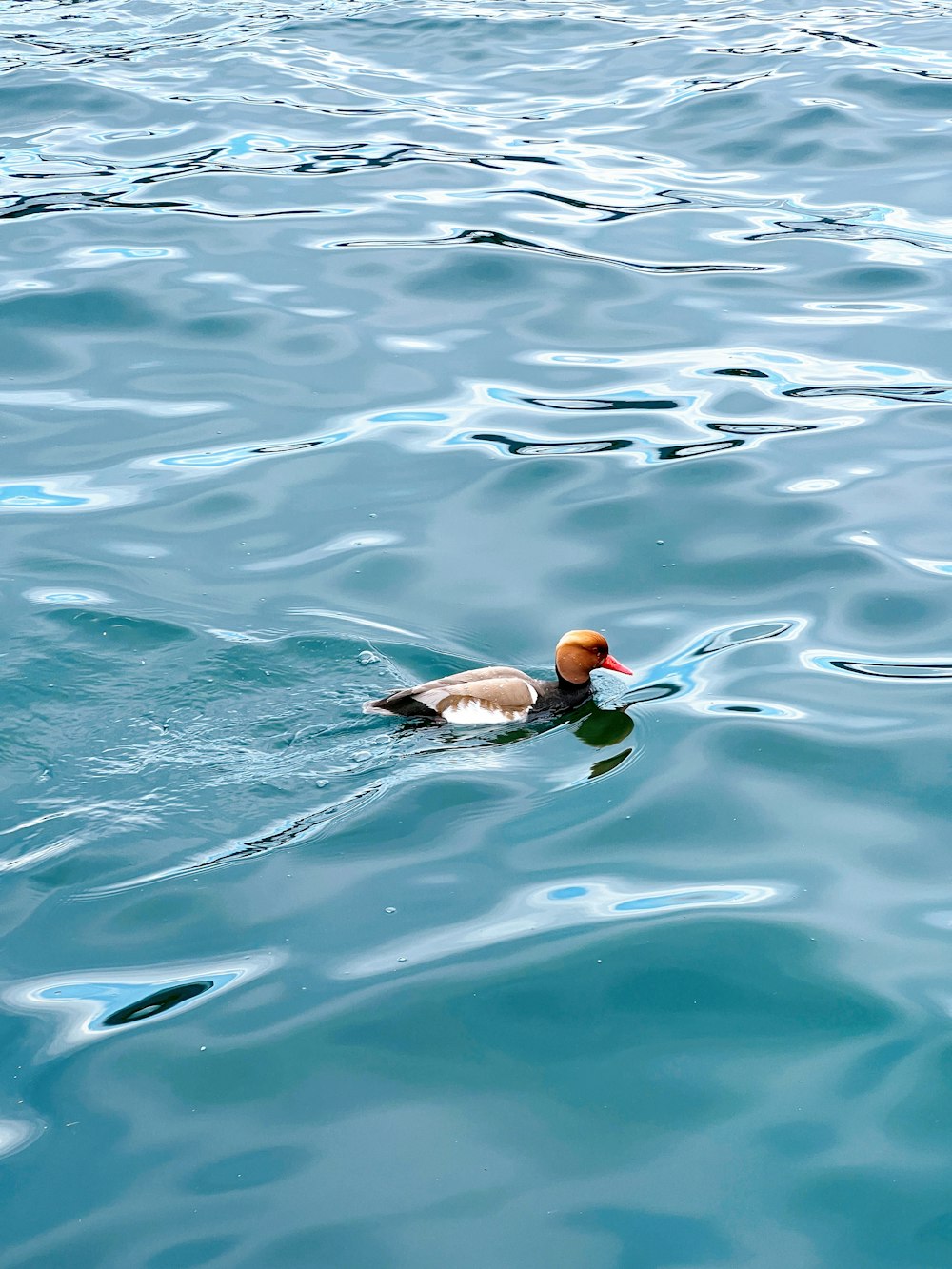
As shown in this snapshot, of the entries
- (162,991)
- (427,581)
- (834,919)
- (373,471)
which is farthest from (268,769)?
(373,471)

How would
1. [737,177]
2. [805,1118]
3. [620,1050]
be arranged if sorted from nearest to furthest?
1. [805,1118]
2. [620,1050]
3. [737,177]

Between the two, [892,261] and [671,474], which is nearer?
[671,474]

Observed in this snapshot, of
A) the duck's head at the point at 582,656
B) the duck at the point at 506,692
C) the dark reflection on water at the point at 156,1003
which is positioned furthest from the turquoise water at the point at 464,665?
the duck's head at the point at 582,656

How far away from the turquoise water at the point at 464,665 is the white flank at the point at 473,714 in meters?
0.09

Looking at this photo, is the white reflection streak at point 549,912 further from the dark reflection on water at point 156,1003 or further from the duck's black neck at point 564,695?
the duck's black neck at point 564,695

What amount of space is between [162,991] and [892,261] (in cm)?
1038

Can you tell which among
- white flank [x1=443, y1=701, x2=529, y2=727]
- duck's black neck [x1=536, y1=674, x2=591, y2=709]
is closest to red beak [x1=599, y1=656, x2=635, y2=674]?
duck's black neck [x1=536, y1=674, x2=591, y2=709]

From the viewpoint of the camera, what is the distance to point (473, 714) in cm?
761

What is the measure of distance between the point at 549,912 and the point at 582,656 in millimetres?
2134

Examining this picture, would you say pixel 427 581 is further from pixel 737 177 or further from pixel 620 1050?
pixel 737 177

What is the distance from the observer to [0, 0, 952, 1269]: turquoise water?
483 cm

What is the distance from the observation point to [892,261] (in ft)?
43.9

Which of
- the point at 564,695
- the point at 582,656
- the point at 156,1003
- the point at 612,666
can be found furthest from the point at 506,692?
the point at 156,1003

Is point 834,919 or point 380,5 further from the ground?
point 380,5
